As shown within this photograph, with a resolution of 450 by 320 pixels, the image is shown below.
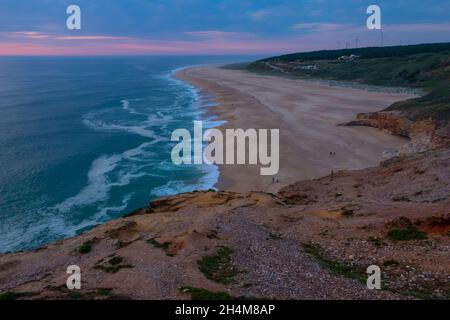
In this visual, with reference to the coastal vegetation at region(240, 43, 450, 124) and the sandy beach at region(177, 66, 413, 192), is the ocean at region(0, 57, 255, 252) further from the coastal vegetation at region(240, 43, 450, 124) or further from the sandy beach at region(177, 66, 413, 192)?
the coastal vegetation at region(240, 43, 450, 124)

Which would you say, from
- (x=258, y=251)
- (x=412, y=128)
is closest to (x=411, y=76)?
(x=412, y=128)

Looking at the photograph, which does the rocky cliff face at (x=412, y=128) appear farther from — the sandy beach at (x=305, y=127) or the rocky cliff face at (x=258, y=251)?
the rocky cliff face at (x=258, y=251)

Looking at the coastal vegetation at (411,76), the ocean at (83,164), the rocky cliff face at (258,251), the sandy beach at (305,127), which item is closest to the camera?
the rocky cliff face at (258,251)

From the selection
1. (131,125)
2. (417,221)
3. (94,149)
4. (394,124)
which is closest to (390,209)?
(417,221)

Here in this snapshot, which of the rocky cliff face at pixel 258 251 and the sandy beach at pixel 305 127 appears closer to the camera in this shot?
the rocky cliff face at pixel 258 251

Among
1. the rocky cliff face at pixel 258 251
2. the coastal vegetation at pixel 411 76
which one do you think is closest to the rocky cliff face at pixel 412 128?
the coastal vegetation at pixel 411 76
